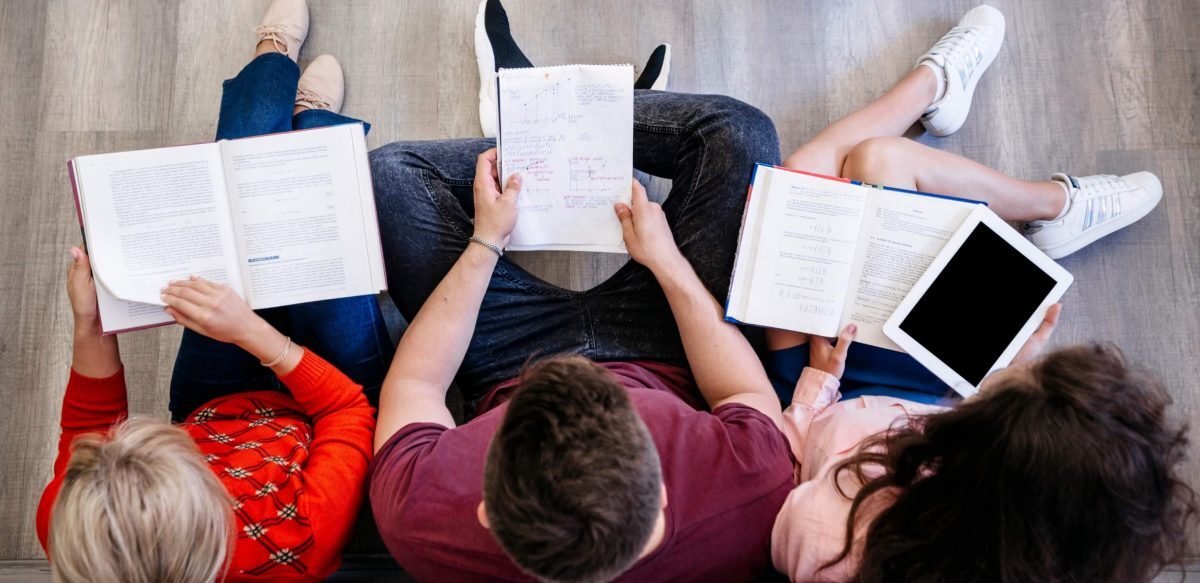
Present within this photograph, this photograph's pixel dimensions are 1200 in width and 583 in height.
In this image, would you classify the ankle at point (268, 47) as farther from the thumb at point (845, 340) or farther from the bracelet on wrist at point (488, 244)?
the thumb at point (845, 340)

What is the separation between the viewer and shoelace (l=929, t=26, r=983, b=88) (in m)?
1.36

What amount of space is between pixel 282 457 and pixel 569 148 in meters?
0.60

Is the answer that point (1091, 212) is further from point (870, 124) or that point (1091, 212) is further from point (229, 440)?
point (229, 440)

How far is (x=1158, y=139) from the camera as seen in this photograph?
143cm

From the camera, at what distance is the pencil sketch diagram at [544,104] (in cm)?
110

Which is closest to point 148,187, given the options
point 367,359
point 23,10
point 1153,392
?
point 367,359

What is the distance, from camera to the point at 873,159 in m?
1.21

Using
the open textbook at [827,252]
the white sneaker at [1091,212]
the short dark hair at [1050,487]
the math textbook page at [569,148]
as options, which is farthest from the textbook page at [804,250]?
the white sneaker at [1091,212]

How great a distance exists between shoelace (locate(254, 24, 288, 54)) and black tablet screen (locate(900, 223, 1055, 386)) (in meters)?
1.23

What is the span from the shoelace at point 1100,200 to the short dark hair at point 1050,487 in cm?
66

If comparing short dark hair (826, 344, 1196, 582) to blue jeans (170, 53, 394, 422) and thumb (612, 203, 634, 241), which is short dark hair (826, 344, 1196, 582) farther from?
blue jeans (170, 53, 394, 422)

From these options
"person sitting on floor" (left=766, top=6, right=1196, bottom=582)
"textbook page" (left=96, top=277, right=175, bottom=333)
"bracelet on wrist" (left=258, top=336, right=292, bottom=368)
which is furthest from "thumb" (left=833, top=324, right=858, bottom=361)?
"textbook page" (left=96, top=277, right=175, bottom=333)

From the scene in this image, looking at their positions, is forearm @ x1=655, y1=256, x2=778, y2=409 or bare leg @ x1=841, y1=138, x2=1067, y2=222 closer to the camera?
forearm @ x1=655, y1=256, x2=778, y2=409

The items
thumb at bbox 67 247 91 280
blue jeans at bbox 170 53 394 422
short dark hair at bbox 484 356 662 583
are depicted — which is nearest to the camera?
short dark hair at bbox 484 356 662 583
